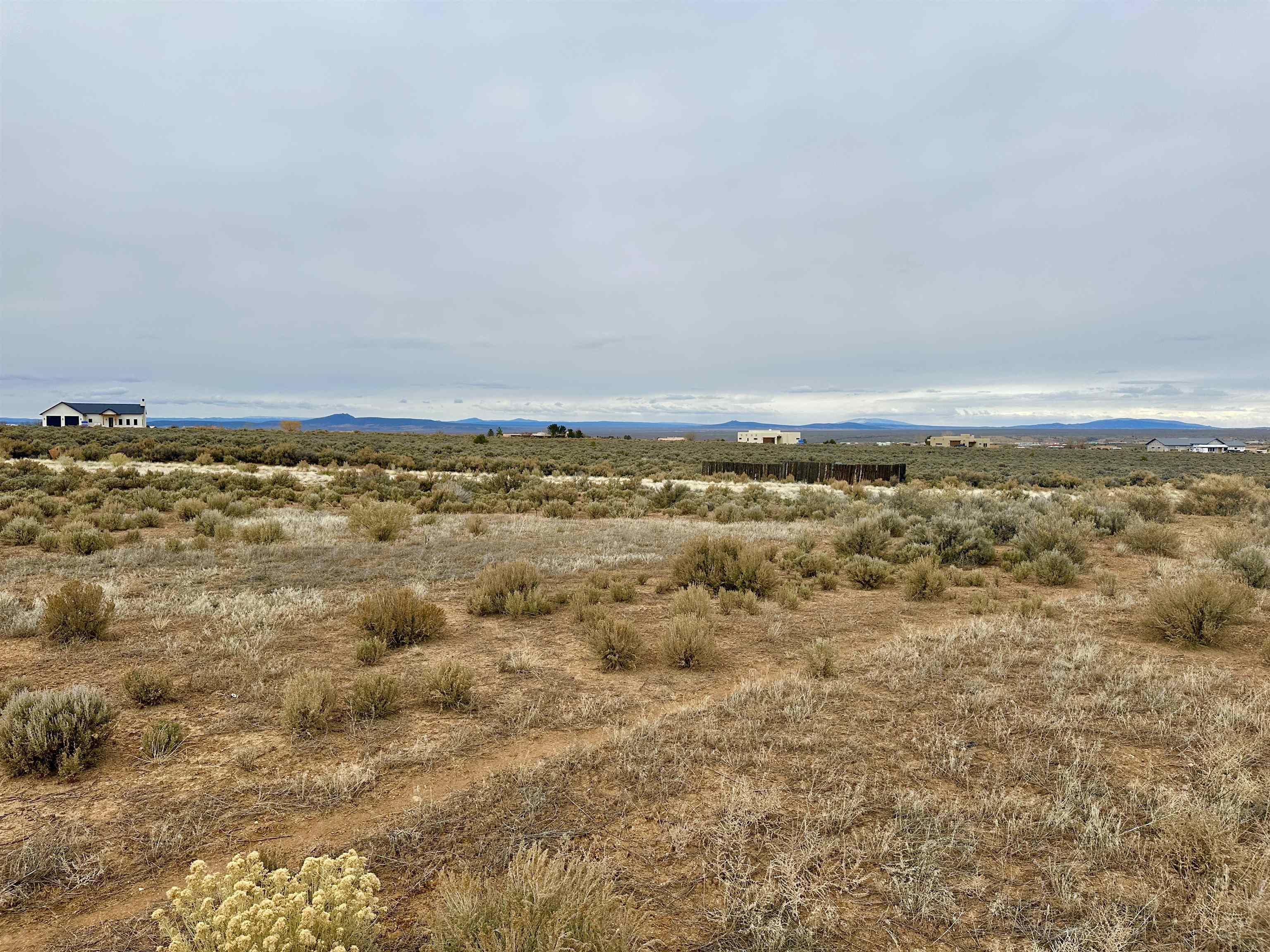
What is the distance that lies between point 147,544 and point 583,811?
1192cm

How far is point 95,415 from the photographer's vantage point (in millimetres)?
78750

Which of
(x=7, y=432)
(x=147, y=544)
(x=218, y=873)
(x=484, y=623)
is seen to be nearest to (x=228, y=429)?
(x=7, y=432)

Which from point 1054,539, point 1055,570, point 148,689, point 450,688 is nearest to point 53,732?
point 148,689

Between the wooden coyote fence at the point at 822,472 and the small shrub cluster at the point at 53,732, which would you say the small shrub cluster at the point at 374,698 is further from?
the wooden coyote fence at the point at 822,472

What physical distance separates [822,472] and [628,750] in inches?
1195

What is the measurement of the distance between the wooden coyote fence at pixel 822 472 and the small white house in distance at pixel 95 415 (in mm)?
71656

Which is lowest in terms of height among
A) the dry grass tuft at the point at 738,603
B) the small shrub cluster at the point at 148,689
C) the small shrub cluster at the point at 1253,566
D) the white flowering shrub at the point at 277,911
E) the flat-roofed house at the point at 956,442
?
the dry grass tuft at the point at 738,603

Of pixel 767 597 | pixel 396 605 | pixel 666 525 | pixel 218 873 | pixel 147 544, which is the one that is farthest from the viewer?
Answer: pixel 666 525

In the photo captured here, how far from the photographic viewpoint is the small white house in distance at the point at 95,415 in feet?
248

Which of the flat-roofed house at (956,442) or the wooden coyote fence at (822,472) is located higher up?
the flat-roofed house at (956,442)

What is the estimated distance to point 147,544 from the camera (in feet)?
40.1

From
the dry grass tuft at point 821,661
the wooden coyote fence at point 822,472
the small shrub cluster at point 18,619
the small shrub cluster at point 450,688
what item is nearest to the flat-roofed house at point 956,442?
the wooden coyote fence at point 822,472

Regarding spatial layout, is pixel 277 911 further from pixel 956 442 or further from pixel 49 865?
pixel 956 442

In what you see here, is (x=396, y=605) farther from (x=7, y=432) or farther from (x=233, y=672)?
(x=7, y=432)
